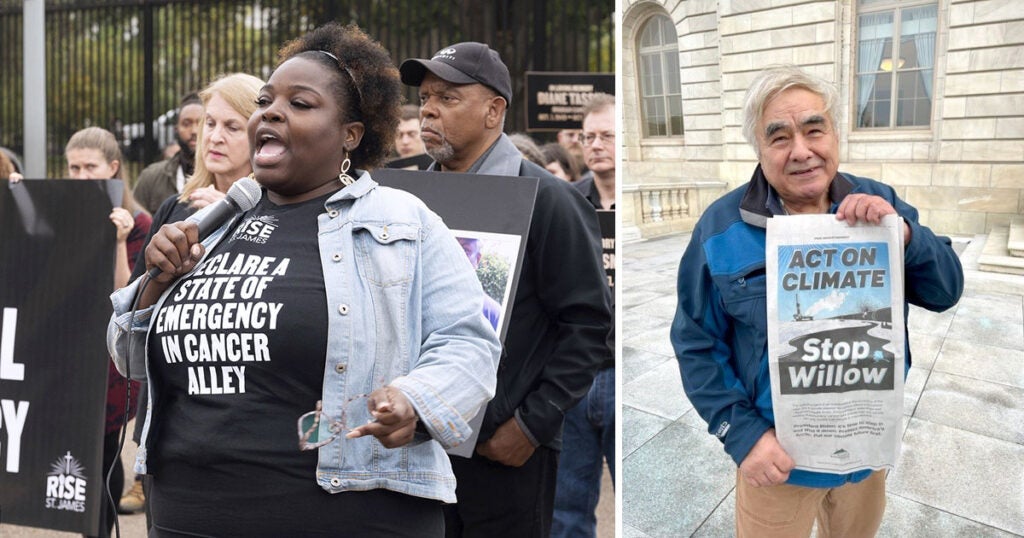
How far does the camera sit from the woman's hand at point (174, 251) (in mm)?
1742

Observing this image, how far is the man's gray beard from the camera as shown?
2.63 m

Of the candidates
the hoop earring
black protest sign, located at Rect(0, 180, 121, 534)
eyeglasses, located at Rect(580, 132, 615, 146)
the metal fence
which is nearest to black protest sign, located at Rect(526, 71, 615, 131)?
the metal fence

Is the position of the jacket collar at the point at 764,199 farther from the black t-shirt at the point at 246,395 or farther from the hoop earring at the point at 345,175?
the black t-shirt at the point at 246,395

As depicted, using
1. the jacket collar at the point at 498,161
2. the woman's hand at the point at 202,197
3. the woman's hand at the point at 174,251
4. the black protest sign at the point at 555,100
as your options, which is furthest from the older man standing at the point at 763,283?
the black protest sign at the point at 555,100

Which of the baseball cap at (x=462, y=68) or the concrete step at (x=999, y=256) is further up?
the baseball cap at (x=462, y=68)

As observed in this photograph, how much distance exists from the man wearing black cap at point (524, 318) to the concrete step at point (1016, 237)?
1010 mm

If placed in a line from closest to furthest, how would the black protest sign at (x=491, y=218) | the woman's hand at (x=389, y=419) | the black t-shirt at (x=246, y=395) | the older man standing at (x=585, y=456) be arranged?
the woman's hand at (x=389, y=419), the black t-shirt at (x=246, y=395), the black protest sign at (x=491, y=218), the older man standing at (x=585, y=456)

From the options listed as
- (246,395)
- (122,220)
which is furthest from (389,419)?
(122,220)

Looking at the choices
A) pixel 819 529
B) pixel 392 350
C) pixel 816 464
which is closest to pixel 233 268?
pixel 392 350

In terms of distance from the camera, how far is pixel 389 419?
153 centimetres

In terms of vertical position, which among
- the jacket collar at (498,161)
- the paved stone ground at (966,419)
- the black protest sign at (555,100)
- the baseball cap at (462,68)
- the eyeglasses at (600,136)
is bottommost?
the paved stone ground at (966,419)

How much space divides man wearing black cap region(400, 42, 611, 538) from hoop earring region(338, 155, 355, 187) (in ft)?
2.19

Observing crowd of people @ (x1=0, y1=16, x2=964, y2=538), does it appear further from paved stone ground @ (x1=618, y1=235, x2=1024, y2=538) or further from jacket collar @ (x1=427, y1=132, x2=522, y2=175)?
paved stone ground @ (x1=618, y1=235, x2=1024, y2=538)

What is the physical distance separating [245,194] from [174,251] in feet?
0.68
